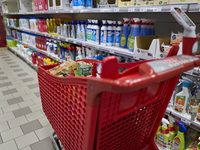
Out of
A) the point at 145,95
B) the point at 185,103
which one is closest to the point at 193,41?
the point at 145,95

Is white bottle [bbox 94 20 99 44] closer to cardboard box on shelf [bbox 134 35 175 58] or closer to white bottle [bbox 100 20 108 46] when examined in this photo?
white bottle [bbox 100 20 108 46]

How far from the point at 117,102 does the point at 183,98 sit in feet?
3.08

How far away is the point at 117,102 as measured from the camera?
0.64 m

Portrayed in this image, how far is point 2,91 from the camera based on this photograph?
9.87 ft

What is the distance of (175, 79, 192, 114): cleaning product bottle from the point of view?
1.32 m

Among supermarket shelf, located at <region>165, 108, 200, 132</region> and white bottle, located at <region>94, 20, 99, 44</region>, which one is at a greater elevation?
white bottle, located at <region>94, 20, 99, 44</region>

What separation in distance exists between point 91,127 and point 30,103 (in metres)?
2.26

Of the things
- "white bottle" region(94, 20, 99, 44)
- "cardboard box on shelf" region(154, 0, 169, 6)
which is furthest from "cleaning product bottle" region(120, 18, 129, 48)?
"cardboard box on shelf" region(154, 0, 169, 6)

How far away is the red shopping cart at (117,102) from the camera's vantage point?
481 mm

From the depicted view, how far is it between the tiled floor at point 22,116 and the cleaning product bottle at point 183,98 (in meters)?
1.37

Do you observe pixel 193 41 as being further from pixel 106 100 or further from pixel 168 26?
pixel 168 26

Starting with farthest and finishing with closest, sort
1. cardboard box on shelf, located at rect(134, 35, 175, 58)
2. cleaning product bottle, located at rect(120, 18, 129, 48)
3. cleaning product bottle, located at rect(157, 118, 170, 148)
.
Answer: cleaning product bottle, located at rect(120, 18, 129, 48) → cleaning product bottle, located at rect(157, 118, 170, 148) → cardboard box on shelf, located at rect(134, 35, 175, 58)

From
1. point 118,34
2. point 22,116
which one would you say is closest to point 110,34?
point 118,34

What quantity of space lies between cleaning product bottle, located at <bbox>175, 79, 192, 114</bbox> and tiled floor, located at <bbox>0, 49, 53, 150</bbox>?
4.48ft
